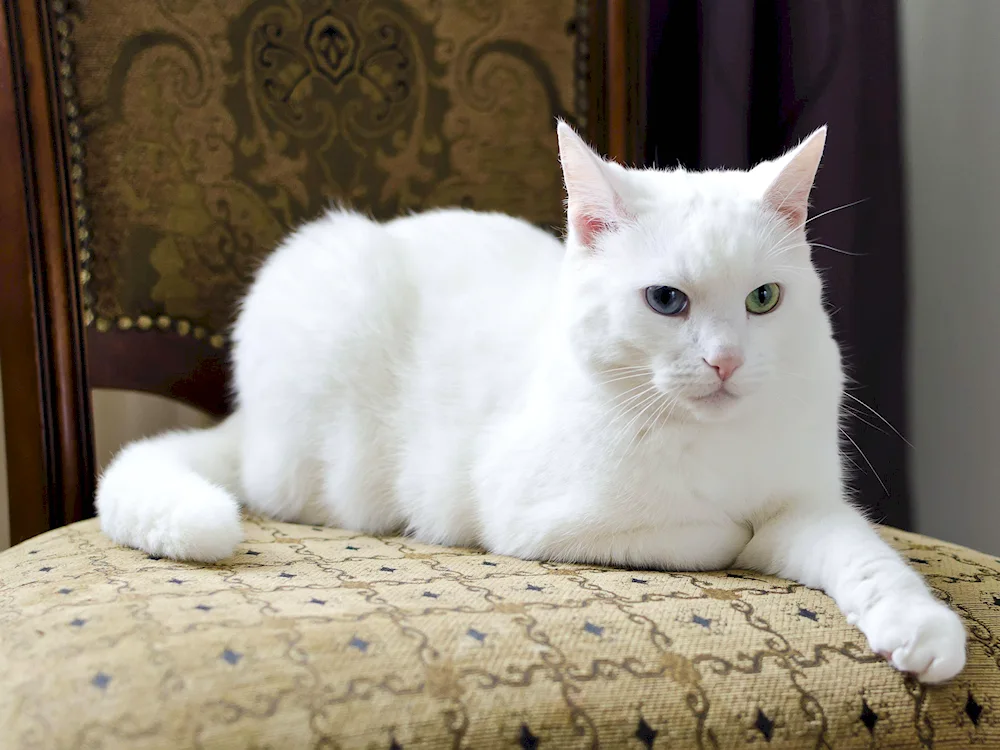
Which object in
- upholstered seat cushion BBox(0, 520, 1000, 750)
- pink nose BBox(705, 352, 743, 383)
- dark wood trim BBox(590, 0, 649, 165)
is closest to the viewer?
upholstered seat cushion BBox(0, 520, 1000, 750)

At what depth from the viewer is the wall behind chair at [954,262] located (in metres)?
1.91

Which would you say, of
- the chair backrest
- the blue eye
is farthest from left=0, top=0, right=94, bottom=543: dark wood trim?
the blue eye

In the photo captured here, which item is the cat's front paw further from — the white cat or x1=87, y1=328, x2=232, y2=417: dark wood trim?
x1=87, y1=328, x2=232, y2=417: dark wood trim

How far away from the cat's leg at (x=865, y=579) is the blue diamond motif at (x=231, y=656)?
0.64m

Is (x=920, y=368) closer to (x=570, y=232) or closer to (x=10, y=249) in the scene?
(x=570, y=232)

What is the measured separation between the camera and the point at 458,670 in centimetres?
87

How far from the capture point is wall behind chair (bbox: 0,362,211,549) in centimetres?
176

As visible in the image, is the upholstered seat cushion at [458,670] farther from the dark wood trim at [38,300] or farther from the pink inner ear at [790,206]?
the dark wood trim at [38,300]

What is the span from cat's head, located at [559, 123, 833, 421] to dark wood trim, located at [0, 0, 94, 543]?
981 millimetres

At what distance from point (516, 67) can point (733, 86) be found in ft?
1.63

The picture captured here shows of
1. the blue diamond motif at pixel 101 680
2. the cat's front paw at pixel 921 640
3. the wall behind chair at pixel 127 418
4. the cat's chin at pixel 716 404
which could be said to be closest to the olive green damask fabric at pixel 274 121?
the wall behind chair at pixel 127 418

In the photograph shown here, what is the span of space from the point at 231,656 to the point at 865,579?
26.9 inches

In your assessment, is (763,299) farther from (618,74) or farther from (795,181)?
(618,74)

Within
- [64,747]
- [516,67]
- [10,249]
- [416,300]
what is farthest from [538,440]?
[10,249]
